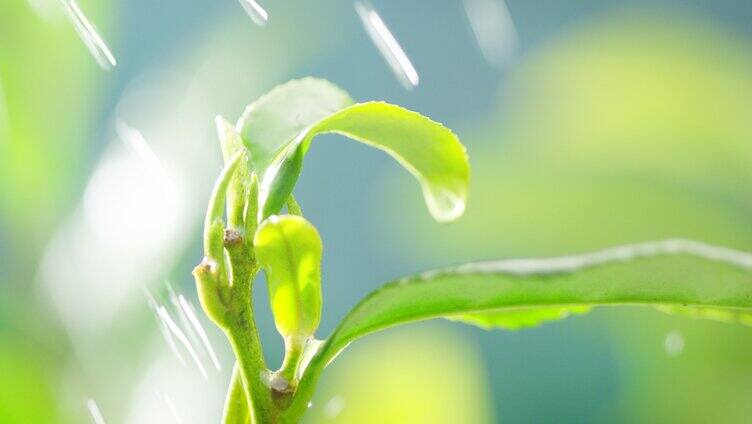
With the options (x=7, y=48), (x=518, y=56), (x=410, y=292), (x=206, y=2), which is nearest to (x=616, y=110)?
(x=518, y=56)

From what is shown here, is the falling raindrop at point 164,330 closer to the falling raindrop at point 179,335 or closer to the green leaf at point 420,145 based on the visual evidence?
the falling raindrop at point 179,335

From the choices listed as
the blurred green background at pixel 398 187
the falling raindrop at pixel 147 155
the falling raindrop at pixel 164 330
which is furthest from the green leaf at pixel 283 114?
the falling raindrop at pixel 147 155

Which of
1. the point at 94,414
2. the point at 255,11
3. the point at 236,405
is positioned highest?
the point at 255,11

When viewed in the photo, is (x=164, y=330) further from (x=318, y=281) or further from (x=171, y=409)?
(x=318, y=281)

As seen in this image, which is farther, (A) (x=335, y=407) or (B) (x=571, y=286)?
(A) (x=335, y=407)

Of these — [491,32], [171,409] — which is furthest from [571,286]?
[491,32]

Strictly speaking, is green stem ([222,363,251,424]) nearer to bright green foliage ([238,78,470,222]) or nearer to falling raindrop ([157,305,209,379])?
bright green foliage ([238,78,470,222])

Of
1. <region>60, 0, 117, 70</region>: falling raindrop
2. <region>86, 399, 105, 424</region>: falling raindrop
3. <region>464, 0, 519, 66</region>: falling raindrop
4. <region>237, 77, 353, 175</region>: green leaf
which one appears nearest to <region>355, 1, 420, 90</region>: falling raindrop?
<region>464, 0, 519, 66</region>: falling raindrop

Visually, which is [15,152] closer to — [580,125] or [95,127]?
[95,127]
